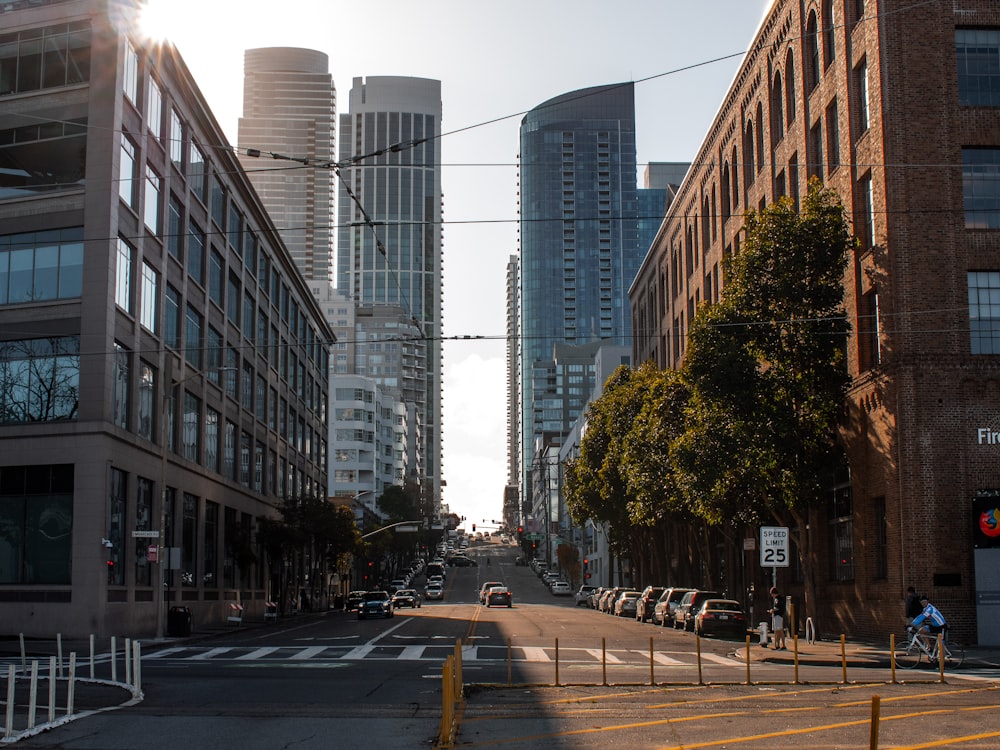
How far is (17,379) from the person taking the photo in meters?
44.1

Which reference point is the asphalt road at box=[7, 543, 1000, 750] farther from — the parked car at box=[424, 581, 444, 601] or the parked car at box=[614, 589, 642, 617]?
the parked car at box=[424, 581, 444, 601]

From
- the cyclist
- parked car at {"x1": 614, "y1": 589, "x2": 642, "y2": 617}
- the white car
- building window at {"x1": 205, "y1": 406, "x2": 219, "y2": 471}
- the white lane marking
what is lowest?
the white car

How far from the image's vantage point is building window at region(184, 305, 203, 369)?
55750 mm

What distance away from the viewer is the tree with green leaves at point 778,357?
118ft

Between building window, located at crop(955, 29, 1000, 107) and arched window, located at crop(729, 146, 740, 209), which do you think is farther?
arched window, located at crop(729, 146, 740, 209)

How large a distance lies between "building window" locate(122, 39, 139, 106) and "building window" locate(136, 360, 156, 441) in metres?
10.6

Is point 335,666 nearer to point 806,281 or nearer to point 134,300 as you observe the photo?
point 806,281

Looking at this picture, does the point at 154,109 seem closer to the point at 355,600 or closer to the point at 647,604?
the point at 355,600

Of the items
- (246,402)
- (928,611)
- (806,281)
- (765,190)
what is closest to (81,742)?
(928,611)

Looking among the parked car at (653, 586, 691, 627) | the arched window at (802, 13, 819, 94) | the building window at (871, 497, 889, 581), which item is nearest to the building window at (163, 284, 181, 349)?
the parked car at (653, 586, 691, 627)

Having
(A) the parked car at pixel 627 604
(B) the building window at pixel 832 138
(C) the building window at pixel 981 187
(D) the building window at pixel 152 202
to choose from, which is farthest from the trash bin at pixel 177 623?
(C) the building window at pixel 981 187

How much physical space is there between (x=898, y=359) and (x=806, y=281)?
4138 millimetres

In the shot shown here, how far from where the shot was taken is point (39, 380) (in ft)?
144

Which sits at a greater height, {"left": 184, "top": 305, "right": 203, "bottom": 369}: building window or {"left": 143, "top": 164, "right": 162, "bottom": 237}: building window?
{"left": 143, "top": 164, "right": 162, "bottom": 237}: building window
